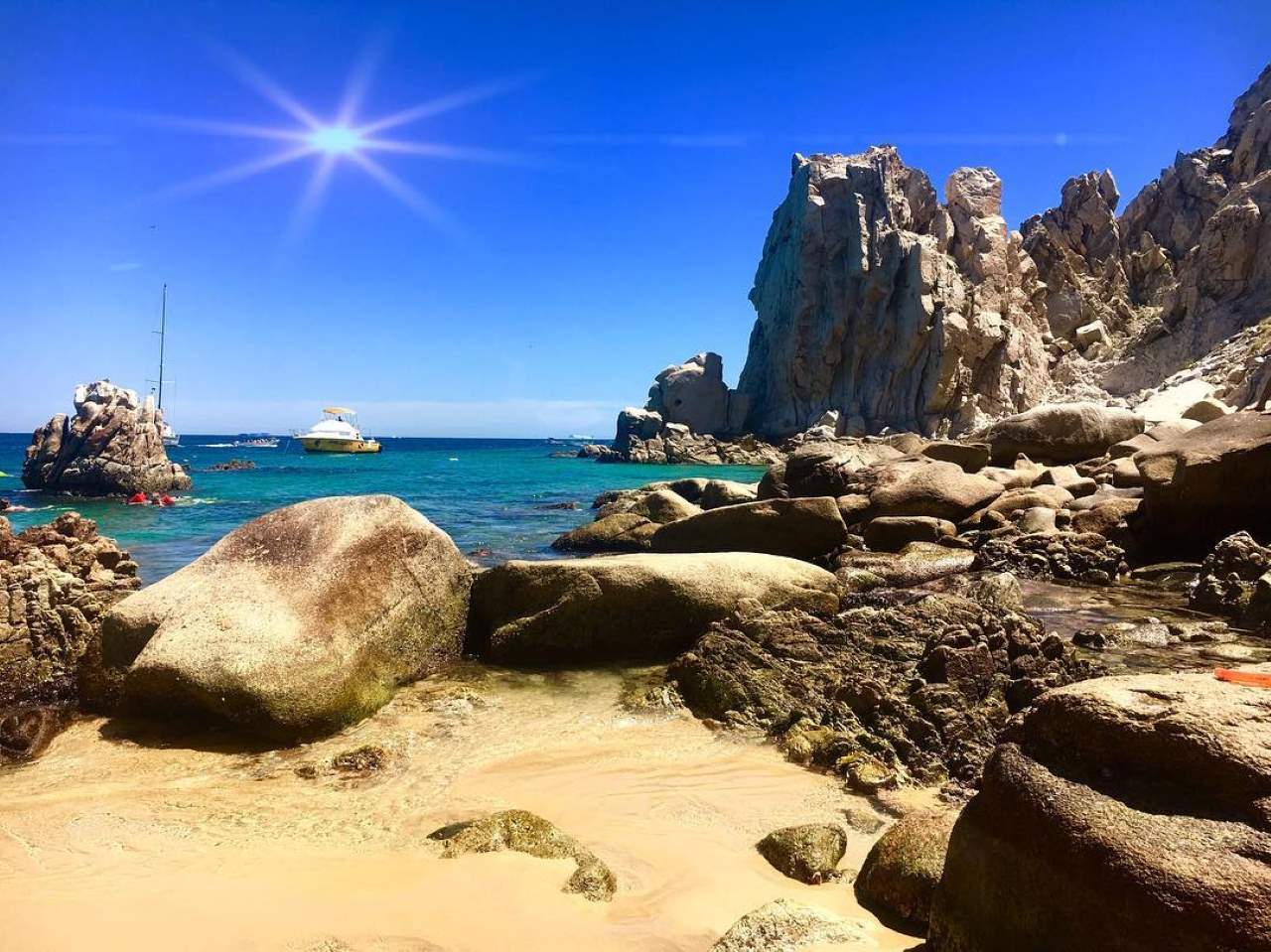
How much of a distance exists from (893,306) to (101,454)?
210 feet

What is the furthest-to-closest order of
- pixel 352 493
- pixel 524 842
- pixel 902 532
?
pixel 352 493 → pixel 902 532 → pixel 524 842

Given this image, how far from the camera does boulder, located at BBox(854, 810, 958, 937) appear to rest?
3238 millimetres

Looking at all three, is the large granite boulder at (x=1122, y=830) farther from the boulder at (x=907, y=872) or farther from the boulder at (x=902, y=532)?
the boulder at (x=902, y=532)

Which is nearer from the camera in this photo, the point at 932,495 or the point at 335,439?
the point at 932,495

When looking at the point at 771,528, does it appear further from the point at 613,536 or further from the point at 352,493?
the point at 352,493

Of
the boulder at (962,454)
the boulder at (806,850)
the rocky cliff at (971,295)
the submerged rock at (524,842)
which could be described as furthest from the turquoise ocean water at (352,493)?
the rocky cliff at (971,295)

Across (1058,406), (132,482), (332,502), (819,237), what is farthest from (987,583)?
(819,237)

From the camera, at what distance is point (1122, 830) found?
2.23 metres

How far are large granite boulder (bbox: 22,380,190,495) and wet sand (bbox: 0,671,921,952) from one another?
38073 mm

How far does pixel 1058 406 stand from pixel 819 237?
5787 centimetres

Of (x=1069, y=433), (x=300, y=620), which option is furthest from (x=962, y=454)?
(x=300, y=620)

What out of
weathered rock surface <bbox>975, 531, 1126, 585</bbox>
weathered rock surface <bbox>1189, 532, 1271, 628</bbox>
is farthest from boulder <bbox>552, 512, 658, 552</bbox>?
weathered rock surface <bbox>1189, 532, 1271, 628</bbox>

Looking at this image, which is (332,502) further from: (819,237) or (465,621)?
(819,237)

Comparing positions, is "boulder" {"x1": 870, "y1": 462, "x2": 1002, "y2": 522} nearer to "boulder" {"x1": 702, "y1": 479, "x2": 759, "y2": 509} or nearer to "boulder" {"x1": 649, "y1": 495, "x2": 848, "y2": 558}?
"boulder" {"x1": 649, "y1": 495, "x2": 848, "y2": 558}
